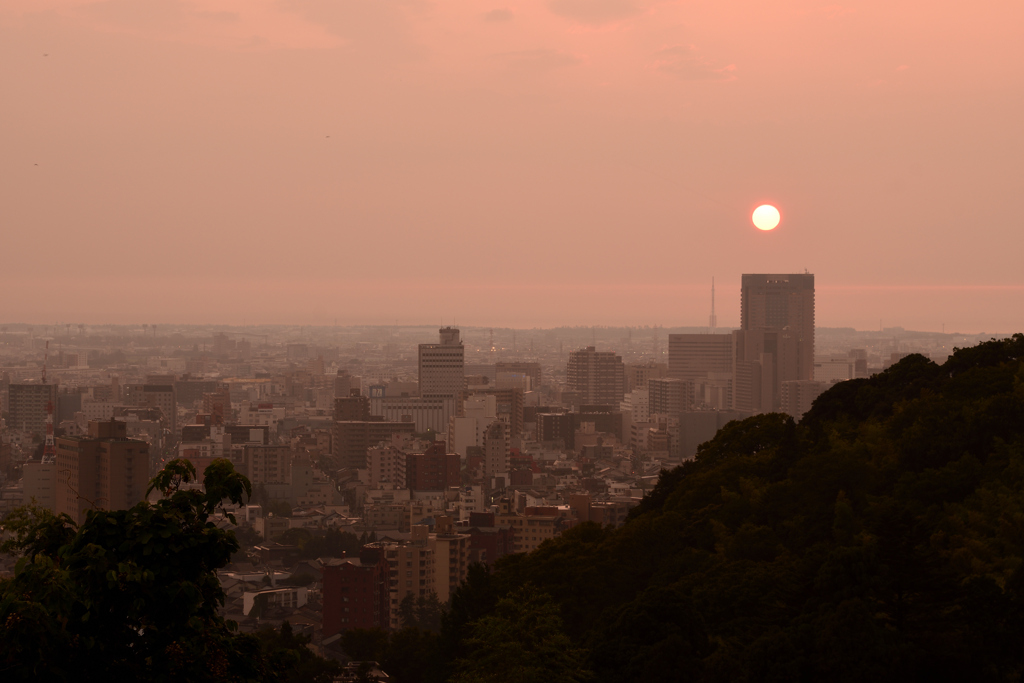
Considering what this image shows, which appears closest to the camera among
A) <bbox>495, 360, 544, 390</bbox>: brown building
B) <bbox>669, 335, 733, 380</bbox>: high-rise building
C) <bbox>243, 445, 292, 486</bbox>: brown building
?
<bbox>243, 445, 292, 486</bbox>: brown building

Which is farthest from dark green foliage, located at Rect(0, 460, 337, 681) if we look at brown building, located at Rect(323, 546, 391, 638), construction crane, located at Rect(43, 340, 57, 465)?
construction crane, located at Rect(43, 340, 57, 465)

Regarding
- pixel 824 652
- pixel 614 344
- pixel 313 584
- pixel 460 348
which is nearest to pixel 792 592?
pixel 824 652

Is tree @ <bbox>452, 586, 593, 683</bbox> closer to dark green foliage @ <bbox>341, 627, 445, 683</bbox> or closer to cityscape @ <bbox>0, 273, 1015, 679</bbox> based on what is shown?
dark green foliage @ <bbox>341, 627, 445, 683</bbox>

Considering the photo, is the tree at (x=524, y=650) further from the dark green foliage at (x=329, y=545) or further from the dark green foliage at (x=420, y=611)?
the dark green foliage at (x=329, y=545)

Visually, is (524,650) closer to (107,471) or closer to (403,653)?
(403,653)

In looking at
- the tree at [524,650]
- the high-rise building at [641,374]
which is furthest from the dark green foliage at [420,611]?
the high-rise building at [641,374]

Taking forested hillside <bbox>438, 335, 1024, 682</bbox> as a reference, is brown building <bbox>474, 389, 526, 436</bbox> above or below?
below
